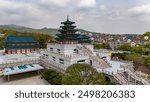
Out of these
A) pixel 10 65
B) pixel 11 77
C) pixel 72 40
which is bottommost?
pixel 11 77

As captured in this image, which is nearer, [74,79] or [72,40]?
[74,79]

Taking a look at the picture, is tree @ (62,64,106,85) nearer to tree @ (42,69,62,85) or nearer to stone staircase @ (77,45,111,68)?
tree @ (42,69,62,85)

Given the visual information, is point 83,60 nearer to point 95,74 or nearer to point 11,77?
point 95,74

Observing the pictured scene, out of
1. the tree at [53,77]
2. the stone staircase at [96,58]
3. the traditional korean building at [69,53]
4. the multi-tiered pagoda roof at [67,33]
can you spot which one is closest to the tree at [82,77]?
the tree at [53,77]

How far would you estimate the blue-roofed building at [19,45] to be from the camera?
28.2 m

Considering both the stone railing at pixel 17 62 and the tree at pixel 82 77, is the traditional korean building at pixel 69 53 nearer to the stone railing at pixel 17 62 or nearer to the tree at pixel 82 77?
the stone railing at pixel 17 62

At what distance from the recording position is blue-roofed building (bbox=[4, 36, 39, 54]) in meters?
28.2


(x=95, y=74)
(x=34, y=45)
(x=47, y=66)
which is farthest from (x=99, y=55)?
(x=34, y=45)

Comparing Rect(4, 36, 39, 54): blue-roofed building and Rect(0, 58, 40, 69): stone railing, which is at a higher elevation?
Rect(4, 36, 39, 54): blue-roofed building

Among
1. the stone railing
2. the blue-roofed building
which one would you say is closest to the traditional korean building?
the stone railing

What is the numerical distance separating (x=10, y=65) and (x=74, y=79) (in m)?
13.2

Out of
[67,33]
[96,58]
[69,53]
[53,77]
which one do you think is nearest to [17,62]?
[53,77]

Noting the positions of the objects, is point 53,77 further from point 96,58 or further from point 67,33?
point 67,33

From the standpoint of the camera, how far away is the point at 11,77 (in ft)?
62.0
